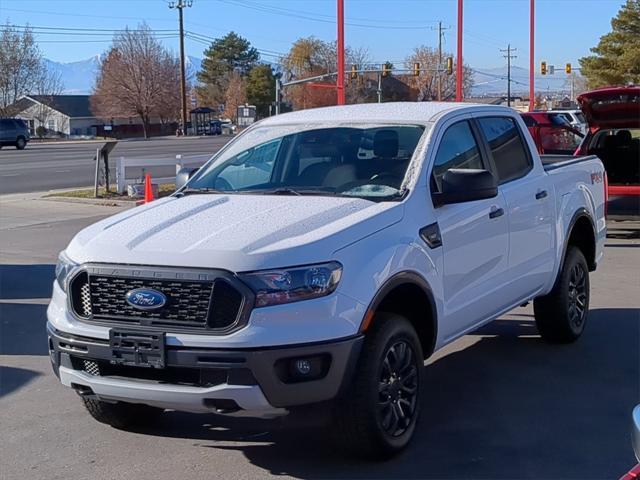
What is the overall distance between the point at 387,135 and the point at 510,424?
6.46 feet

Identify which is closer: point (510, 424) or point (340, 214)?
point (340, 214)

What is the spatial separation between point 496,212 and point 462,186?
81 centimetres

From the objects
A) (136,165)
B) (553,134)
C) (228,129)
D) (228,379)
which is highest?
(228,129)

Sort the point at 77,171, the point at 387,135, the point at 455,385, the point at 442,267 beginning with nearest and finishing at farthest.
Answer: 1. the point at 442,267
2. the point at 387,135
3. the point at 455,385
4. the point at 77,171

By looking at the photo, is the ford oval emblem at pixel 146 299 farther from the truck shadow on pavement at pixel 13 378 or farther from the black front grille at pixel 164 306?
the truck shadow on pavement at pixel 13 378

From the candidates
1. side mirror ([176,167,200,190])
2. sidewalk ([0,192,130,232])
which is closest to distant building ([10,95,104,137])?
sidewalk ([0,192,130,232])

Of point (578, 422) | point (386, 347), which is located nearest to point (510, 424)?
point (578, 422)

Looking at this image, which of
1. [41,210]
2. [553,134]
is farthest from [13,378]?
[553,134]

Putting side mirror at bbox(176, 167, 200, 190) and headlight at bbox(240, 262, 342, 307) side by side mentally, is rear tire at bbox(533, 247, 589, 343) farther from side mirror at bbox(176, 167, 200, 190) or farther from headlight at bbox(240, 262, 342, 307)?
headlight at bbox(240, 262, 342, 307)

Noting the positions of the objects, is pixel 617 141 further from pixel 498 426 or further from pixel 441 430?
pixel 441 430

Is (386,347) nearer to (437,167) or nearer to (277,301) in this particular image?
(277,301)

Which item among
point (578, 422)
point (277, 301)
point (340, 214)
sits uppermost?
point (340, 214)

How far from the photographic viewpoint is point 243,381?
4441mm

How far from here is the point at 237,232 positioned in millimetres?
4824
